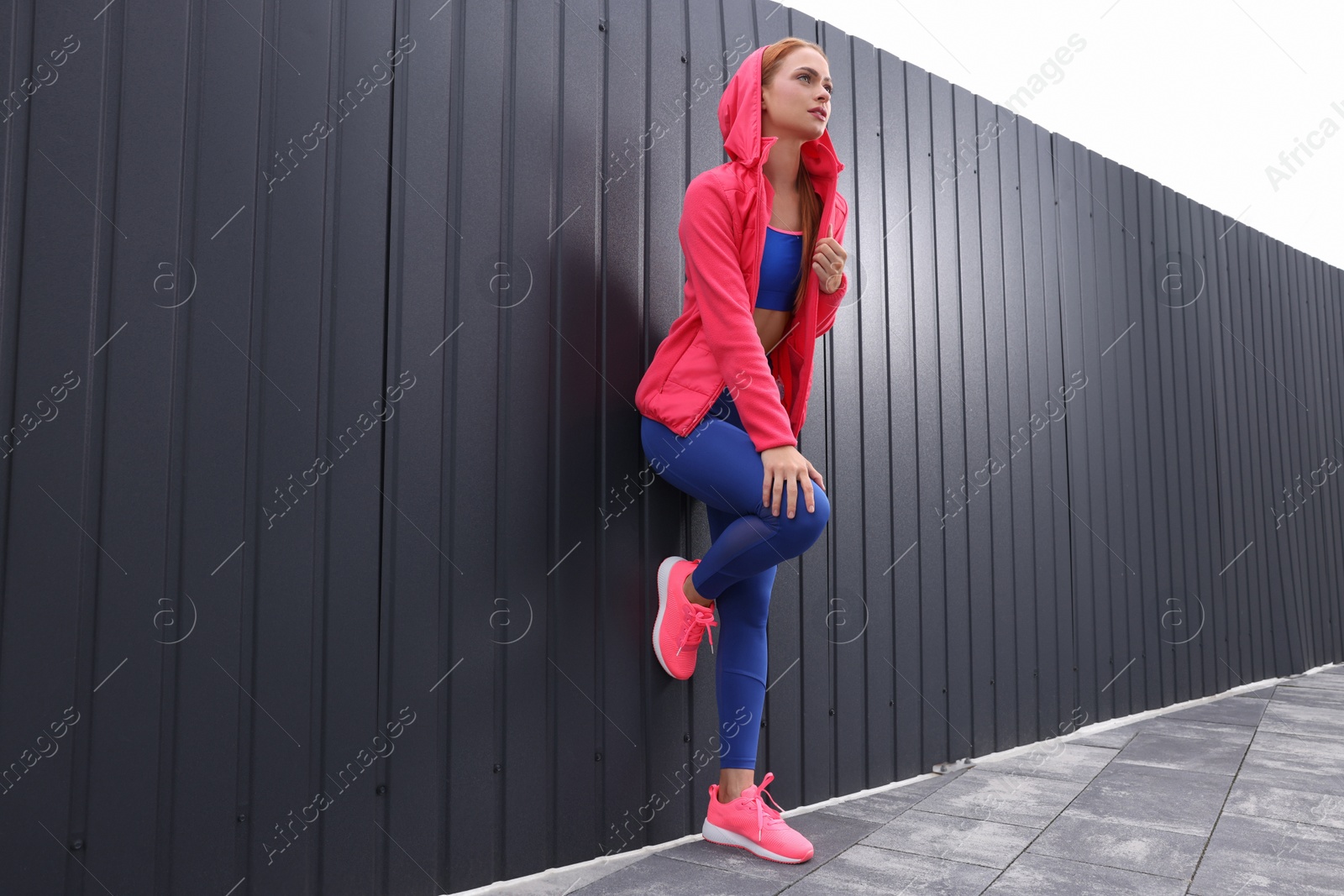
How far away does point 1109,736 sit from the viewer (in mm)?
3025

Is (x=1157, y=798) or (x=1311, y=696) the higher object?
(x=1157, y=798)

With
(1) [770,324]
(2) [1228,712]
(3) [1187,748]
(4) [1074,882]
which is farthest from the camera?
(2) [1228,712]

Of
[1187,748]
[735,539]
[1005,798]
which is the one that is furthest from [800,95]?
[1187,748]

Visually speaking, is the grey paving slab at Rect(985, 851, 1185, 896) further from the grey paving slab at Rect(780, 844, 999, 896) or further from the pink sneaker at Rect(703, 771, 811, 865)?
the pink sneaker at Rect(703, 771, 811, 865)

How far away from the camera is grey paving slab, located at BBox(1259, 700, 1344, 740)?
9.97 feet

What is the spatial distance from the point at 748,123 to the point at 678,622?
1.04 meters

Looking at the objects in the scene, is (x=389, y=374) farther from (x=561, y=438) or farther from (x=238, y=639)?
(x=238, y=639)

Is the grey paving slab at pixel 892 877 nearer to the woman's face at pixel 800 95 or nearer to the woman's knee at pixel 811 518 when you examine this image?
the woman's knee at pixel 811 518

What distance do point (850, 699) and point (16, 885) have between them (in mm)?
1786

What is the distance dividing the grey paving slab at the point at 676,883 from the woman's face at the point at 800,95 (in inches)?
57.7

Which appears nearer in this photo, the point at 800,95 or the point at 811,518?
the point at 811,518

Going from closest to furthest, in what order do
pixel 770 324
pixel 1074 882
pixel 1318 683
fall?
pixel 1074 882 < pixel 770 324 < pixel 1318 683

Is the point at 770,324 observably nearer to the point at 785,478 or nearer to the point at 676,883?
the point at 785,478

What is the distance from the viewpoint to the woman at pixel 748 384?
1.75m
